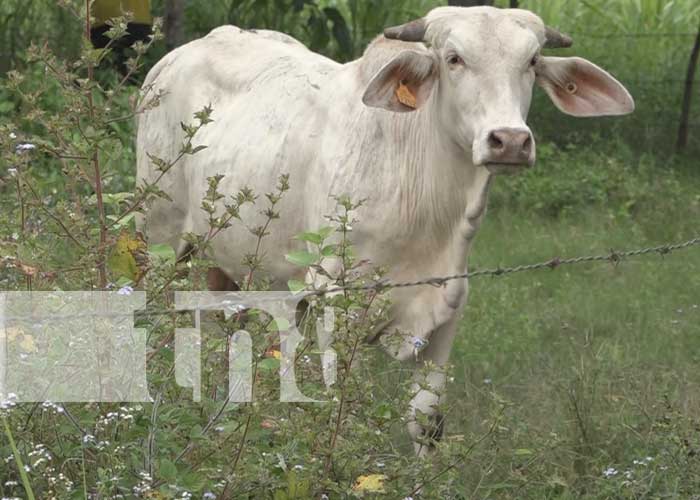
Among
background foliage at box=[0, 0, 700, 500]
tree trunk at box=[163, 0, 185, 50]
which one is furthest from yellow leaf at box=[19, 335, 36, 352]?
tree trunk at box=[163, 0, 185, 50]

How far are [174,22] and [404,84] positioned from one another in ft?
14.1

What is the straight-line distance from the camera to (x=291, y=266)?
215 inches

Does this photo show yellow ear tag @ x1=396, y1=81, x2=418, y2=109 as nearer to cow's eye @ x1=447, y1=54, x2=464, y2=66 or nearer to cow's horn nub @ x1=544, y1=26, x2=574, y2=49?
cow's eye @ x1=447, y1=54, x2=464, y2=66

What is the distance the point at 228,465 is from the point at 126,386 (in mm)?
312

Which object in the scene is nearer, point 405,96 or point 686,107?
point 405,96

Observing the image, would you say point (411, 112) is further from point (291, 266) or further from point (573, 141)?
point (573, 141)

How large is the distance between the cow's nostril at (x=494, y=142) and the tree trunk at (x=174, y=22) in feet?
15.7

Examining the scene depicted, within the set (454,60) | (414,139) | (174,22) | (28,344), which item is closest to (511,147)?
(454,60)

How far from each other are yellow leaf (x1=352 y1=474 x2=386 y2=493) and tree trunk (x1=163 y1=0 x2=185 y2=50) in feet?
19.3

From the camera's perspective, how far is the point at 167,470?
133 inches

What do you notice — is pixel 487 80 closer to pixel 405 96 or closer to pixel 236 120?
pixel 405 96

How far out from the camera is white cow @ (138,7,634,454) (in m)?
4.79

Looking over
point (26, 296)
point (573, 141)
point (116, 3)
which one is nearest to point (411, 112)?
point (26, 296)

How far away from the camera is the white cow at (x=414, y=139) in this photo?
4.79 m
